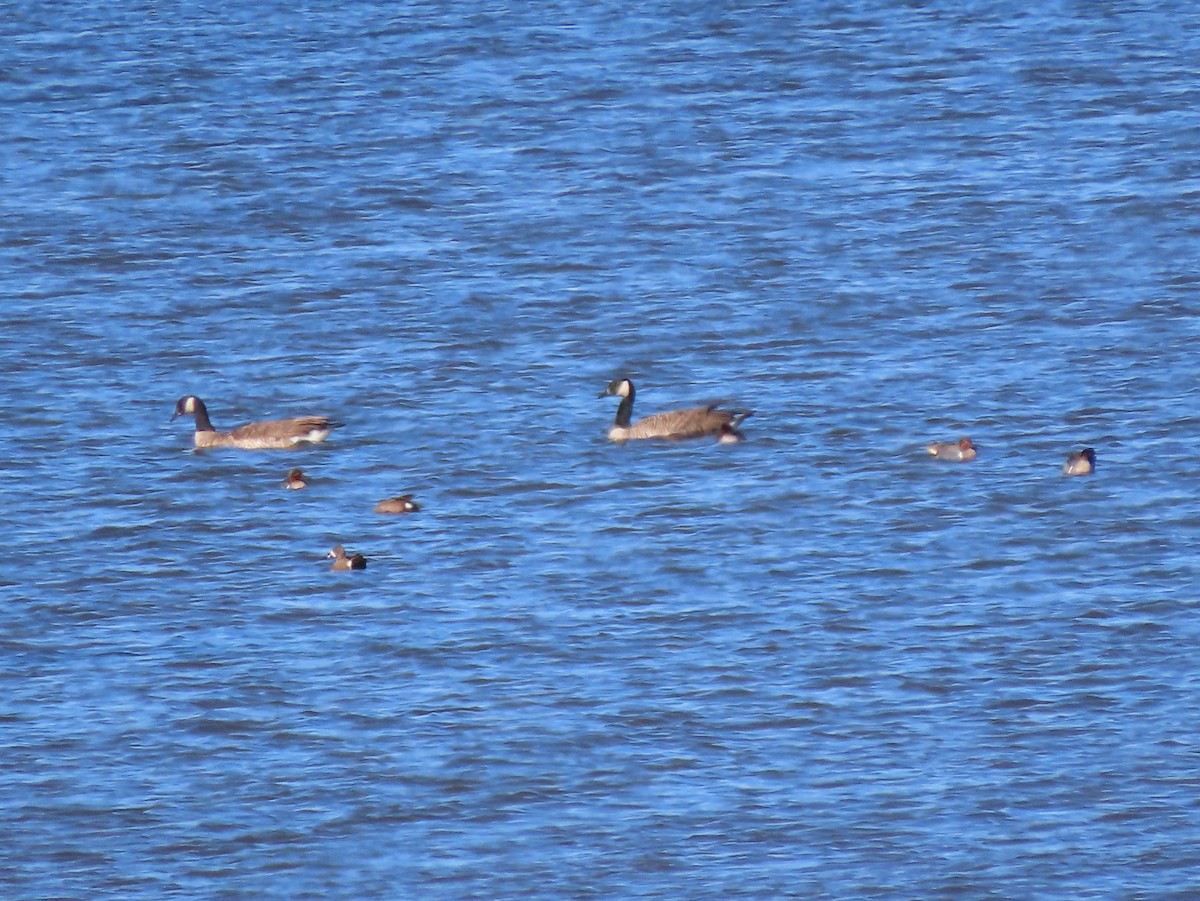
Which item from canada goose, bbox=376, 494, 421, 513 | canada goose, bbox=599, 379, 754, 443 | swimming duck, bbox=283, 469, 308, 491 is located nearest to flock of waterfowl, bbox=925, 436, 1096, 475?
canada goose, bbox=599, 379, 754, 443

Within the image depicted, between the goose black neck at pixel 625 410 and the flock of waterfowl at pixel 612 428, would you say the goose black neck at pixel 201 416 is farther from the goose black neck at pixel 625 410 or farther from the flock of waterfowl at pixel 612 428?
the goose black neck at pixel 625 410

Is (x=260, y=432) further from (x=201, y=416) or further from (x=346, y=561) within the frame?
(x=346, y=561)

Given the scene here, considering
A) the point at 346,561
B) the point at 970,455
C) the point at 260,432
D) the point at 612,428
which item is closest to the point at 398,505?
the point at 346,561

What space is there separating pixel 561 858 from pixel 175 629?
4.85 m

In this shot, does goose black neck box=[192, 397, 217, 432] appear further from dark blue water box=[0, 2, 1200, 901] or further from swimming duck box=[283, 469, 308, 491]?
swimming duck box=[283, 469, 308, 491]

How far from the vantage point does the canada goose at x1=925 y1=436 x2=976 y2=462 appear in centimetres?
2142

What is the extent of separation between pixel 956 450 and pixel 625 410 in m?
3.13

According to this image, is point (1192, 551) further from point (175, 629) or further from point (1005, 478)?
point (175, 629)

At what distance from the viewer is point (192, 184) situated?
103ft

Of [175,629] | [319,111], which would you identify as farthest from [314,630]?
[319,111]

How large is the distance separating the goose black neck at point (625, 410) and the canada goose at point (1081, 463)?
3.99 m

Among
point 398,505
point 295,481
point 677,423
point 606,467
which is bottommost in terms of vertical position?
point 606,467

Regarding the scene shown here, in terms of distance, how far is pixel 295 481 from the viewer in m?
21.9

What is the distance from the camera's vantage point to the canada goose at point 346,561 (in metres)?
19.7
